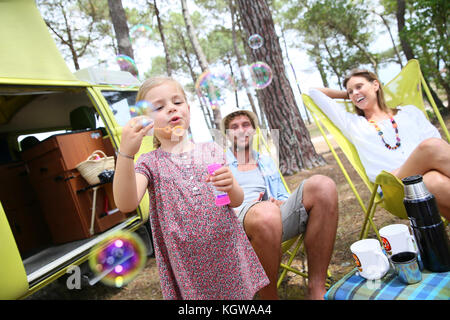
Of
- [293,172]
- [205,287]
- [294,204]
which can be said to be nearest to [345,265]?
[294,204]

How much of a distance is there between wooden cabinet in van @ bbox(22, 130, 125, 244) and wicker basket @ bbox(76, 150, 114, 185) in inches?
3.4

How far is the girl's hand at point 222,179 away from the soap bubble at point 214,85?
72 centimetres

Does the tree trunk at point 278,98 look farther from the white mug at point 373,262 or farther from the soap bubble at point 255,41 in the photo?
the white mug at point 373,262

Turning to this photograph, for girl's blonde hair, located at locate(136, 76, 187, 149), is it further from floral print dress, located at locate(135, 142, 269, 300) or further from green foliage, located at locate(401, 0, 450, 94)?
green foliage, located at locate(401, 0, 450, 94)

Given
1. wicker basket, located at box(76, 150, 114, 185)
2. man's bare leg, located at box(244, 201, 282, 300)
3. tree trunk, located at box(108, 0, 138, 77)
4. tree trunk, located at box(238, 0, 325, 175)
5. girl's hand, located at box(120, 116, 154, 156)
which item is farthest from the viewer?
tree trunk, located at box(108, 0, 138, 77)

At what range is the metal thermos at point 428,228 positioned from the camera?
1.18 m

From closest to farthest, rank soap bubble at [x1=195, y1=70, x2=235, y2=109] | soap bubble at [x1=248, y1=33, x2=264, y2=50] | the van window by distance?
soap bubble at [x1=195, y1=70, x2=235, y2=109] → the van window → soap bubble at [x1=248, y1=33, x2=264, y2=50]

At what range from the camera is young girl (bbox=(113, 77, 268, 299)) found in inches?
48.3

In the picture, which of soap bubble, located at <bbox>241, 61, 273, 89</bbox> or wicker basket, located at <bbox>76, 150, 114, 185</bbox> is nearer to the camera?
soap bubble, located at <bbox>241, 61, 273, 89</bbox>

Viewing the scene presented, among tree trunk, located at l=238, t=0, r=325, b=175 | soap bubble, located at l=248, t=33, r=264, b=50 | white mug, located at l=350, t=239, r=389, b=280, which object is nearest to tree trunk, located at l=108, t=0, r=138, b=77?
tree trunk, located at l=238, t=0, r=325, b=175

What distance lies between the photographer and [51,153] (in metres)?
3.09

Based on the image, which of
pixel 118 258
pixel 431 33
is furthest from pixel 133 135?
pixel 431 33

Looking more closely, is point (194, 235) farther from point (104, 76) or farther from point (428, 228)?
point (104, 76)

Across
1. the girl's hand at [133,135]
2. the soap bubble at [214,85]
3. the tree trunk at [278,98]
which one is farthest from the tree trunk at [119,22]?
the girl's hand at [133,135]
